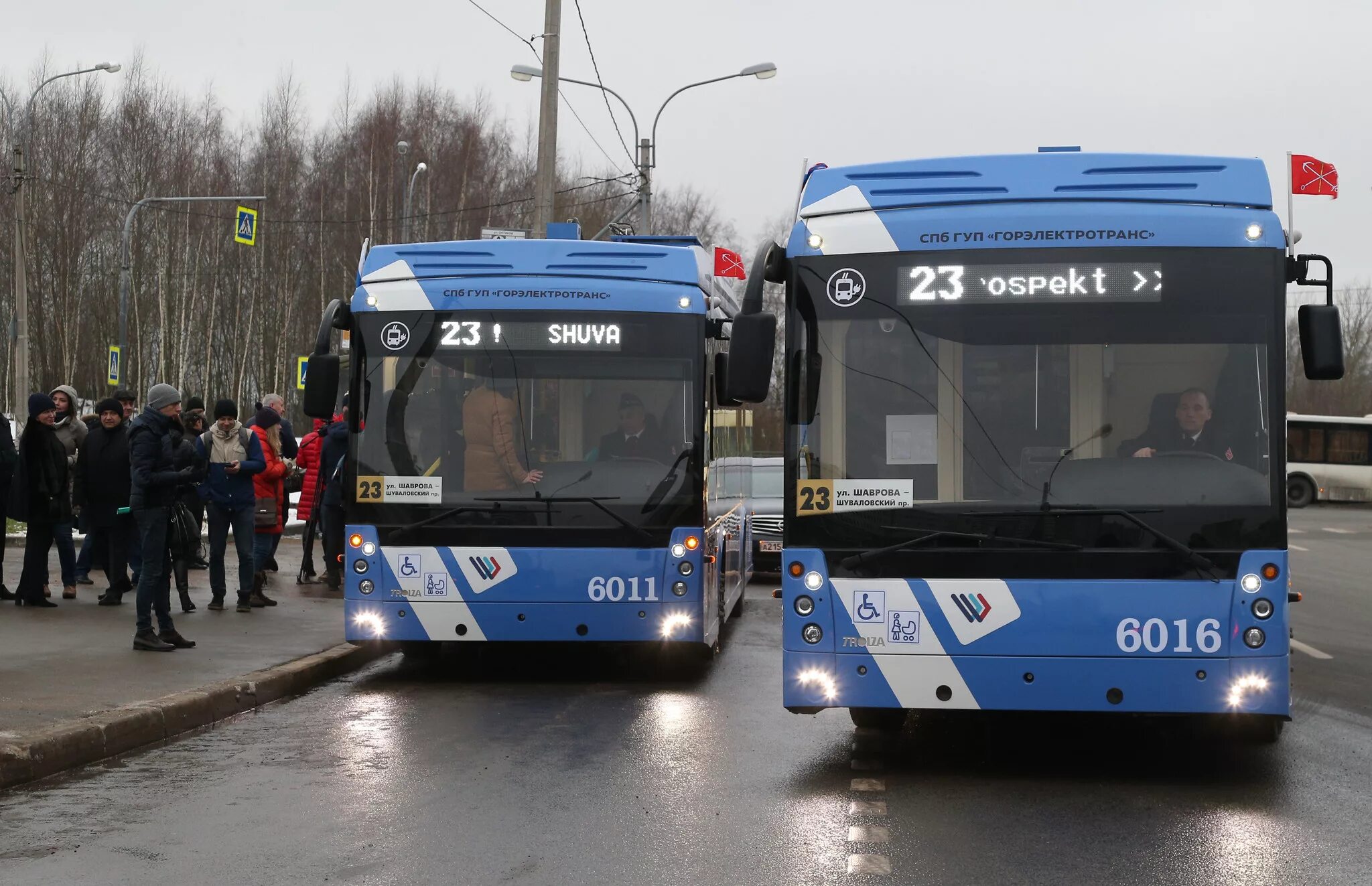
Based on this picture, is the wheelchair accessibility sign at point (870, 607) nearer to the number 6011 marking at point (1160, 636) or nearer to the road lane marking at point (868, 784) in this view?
the road lane marking at point (868, 784)

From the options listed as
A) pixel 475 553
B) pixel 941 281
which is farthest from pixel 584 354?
pixel 941 281

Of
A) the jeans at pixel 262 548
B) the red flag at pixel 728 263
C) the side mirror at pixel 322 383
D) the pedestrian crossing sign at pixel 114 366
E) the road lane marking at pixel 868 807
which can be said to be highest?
the red flag at pixel 728 263

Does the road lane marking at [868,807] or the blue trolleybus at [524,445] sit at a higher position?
the blue trolleybus at [524,445]

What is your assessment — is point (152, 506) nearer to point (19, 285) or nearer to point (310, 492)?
point (310, 492)

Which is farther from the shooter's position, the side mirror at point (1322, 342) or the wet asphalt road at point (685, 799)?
the side mirror at point (1322, 342)

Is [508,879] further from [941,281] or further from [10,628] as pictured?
[10,628]

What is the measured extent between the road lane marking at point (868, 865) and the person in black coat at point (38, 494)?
33.6ft

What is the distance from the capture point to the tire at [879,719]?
8898mm

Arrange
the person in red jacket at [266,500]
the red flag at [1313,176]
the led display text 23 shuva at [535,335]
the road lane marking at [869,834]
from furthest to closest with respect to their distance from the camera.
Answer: the red flag at [1313,176]
the person in red jacket at [266,500]
the led display text 23 shuva at [535,335]
the road lane marking at [869,834]

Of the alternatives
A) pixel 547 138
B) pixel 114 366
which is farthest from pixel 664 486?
pixel 114 366

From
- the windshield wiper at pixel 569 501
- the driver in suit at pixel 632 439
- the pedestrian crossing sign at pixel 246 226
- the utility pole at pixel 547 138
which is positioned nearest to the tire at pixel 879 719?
the windshield wiper at pixel 569 501

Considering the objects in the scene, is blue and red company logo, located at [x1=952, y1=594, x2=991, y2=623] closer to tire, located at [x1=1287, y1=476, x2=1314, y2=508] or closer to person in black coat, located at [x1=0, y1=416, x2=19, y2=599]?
person in black coat, located at [x1=0, y1=416, x2=19, y2=599]

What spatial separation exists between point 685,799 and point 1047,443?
7.85 feet

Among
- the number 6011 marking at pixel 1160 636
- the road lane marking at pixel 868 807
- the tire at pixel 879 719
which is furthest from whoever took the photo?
the tire at pixel 879 719
